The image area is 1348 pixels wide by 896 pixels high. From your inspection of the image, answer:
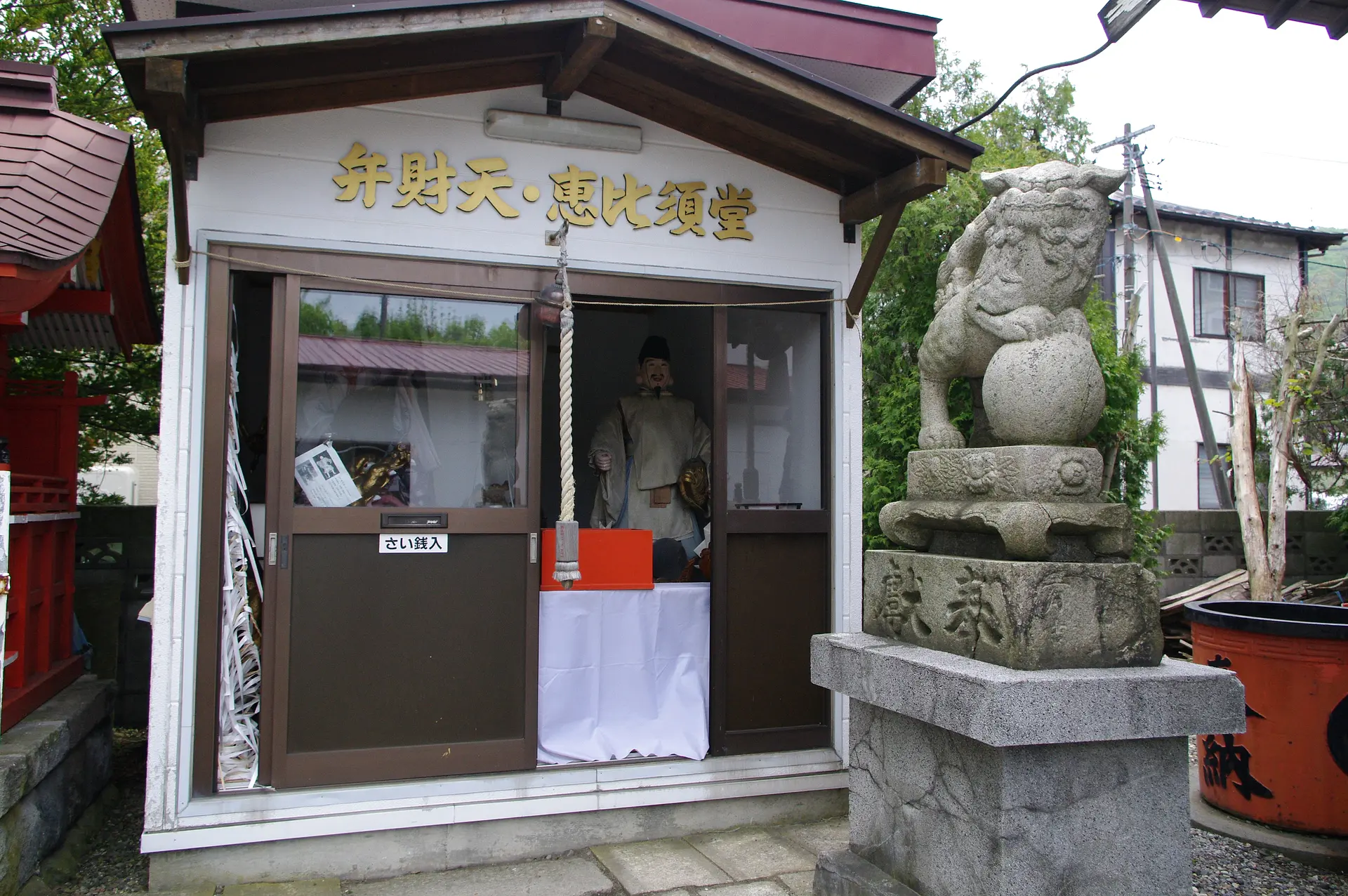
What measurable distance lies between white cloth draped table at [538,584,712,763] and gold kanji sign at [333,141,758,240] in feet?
6.53

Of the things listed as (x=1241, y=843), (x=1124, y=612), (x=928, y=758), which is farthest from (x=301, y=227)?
(x=1241, y=843)

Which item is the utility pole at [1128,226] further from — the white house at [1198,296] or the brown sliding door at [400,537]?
the brown sliding door at [400,537]

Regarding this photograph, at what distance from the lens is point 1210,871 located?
14.7 ft

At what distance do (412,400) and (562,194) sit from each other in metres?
1.31

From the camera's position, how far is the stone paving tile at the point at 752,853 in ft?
14.8

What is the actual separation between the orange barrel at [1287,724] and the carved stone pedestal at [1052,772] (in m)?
1.60

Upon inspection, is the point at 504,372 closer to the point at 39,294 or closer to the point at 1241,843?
the point at 39,294

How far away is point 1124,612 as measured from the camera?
3.36 meters

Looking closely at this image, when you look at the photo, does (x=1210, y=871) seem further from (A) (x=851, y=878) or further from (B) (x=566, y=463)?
(B) (x=566, y=463)

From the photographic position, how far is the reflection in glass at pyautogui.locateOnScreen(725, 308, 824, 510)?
5.62 m

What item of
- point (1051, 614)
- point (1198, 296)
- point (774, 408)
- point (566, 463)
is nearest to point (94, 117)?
point (566, 463)

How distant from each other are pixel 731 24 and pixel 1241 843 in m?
4.95

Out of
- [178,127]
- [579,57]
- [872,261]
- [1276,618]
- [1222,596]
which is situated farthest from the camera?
[1222,596]

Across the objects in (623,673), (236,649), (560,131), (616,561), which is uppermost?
(560,131)
